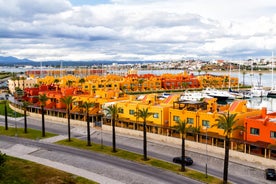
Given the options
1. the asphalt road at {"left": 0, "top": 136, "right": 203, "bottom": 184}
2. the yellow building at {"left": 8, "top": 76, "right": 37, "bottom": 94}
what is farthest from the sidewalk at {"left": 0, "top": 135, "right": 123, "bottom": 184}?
the yellow building at {"left": 8, "top": 76, "right": 37, "bottom": 94}

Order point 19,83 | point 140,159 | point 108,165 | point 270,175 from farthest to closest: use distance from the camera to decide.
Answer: point 19,83, point 140,159, point 108,165, point 270,175

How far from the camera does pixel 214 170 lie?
49188mm

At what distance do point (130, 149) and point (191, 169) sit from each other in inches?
574

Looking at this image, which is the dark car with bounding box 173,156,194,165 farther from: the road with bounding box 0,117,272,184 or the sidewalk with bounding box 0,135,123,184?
the sidewalk with bounding box 0,135,123,184

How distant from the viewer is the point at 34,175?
46906 mm

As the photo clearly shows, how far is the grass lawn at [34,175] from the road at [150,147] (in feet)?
52.2

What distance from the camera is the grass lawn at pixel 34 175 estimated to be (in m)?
44.0

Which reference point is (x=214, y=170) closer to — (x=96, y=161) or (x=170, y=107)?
(x=96, y=161)

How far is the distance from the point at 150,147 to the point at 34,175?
22.8 metres

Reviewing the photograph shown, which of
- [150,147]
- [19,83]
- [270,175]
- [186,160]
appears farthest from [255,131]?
[19,83]

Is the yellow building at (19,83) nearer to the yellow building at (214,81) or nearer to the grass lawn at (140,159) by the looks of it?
the yellow building at (214,81)

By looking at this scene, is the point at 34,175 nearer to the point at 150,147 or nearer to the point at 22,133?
the point at 150,147

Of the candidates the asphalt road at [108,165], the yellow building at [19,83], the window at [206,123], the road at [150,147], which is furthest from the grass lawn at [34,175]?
the yellow building at [19,83]

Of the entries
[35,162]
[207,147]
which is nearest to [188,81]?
[207,147]
